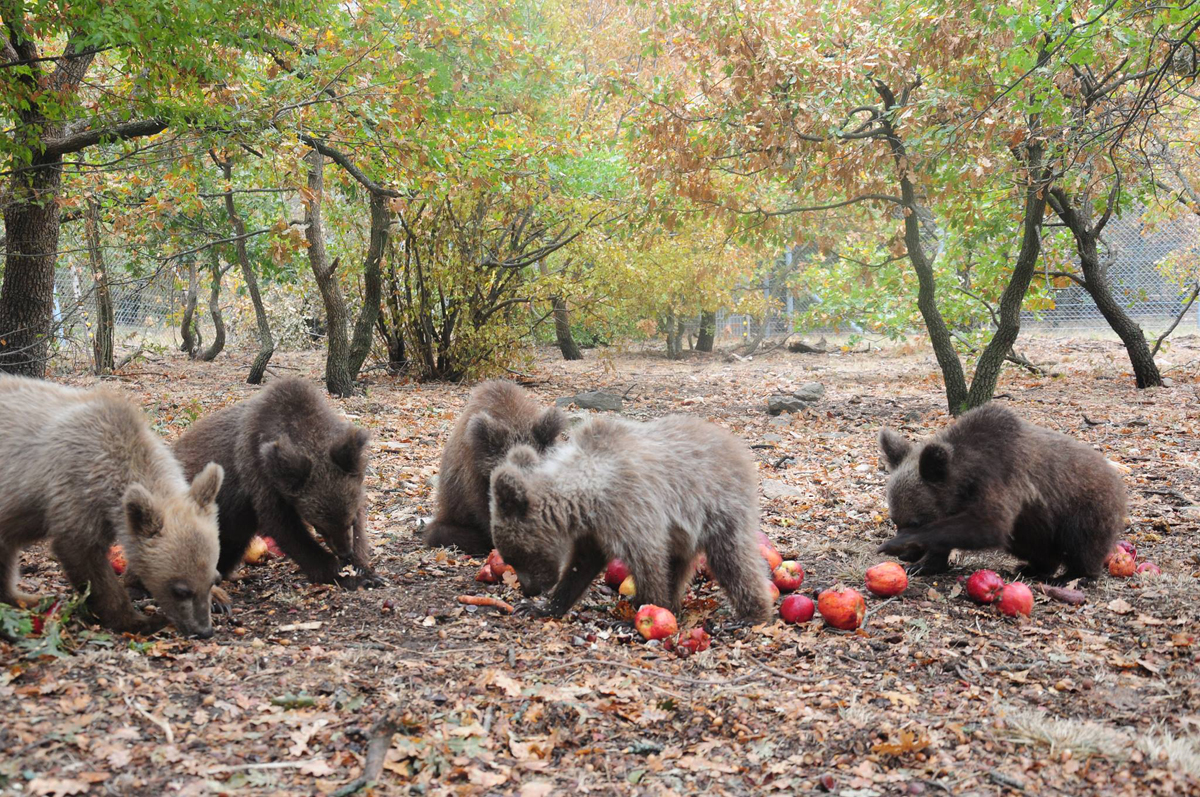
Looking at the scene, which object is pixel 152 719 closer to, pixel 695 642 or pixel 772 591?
pixel 695 642

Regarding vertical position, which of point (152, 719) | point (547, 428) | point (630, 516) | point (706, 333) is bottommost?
point (152, 719)

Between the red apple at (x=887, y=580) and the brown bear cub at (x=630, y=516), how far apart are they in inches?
28.9

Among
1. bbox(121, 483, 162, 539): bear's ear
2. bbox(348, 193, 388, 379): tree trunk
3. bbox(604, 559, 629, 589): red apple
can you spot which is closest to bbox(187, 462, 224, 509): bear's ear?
bbox(121, 483, 162, 539): bear's ear

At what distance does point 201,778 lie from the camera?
2.96 m

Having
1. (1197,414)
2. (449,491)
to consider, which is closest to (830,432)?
(1197,414)

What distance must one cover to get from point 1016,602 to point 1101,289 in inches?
387

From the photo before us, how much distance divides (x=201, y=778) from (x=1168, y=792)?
3.32 meters

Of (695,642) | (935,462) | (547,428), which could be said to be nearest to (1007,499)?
(935,462)

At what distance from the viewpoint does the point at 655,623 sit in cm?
465

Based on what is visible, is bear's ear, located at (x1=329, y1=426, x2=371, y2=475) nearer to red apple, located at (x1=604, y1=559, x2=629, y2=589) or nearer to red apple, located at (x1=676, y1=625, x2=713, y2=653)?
red apple, located at (x1=604, y1=559, x2=629, y2=589)

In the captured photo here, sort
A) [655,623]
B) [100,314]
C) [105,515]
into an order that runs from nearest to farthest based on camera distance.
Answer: [105,515]
[655,623]
[100,314]

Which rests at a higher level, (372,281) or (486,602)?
(372,281)

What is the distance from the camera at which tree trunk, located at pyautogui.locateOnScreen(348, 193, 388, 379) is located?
13023mm

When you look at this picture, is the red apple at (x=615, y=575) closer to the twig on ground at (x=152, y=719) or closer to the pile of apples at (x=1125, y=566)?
the twig on ground at (x=152, y=719)
